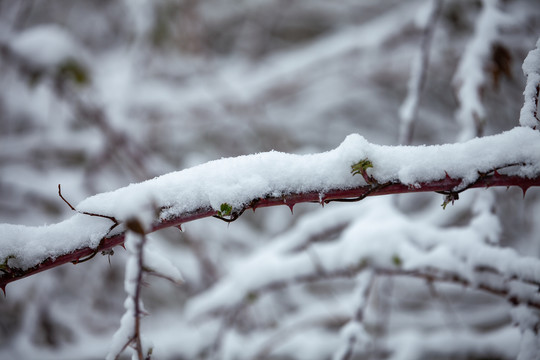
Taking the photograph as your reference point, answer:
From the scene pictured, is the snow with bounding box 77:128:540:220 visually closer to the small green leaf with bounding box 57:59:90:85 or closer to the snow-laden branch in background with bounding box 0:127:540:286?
the snow-laden branch in background with bounding box 0:127:540:286

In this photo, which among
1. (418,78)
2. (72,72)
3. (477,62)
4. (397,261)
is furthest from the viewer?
(72,72)

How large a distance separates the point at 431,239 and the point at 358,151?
0.73 m

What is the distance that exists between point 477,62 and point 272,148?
33.6 inches

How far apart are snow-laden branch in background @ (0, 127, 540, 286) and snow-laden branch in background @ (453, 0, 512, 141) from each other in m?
0.63

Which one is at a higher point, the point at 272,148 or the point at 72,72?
the point at 72,72

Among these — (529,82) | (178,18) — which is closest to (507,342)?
(529,82)

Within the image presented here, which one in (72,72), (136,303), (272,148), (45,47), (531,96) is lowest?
(136,303)

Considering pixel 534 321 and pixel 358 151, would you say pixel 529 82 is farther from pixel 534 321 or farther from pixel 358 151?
pixel 534 321

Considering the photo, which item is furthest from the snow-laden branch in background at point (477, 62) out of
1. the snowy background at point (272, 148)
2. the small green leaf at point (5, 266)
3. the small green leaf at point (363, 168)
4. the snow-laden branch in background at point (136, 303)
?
the small green leaf at point (5, 266)

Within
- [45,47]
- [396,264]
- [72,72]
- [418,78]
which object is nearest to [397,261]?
[396,264]

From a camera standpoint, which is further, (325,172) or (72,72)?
(72,72)

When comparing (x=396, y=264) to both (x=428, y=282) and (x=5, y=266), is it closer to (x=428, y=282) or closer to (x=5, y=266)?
(x=428, y=282)

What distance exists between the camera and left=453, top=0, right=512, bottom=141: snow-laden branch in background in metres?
1.20

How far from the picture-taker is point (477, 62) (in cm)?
123
